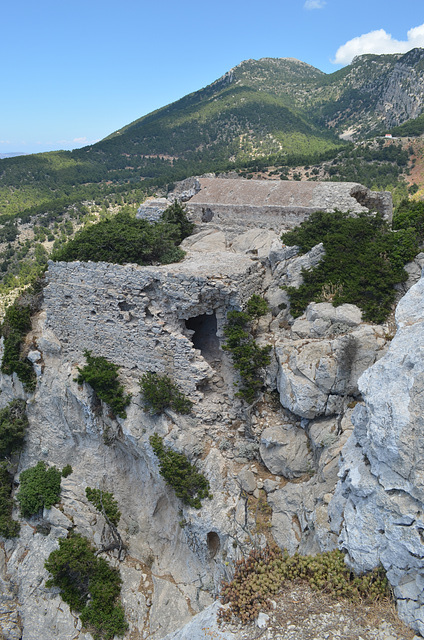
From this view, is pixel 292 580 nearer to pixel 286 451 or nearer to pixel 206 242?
pixel 286 451

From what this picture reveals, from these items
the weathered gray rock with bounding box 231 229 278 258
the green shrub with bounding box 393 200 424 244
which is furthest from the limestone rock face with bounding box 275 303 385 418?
the weathered gray rock with bounding box 231 229 278 258

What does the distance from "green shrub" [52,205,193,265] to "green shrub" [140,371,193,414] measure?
4304mm

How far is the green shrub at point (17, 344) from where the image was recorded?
15062 millimetres

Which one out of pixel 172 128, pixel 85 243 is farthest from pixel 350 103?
pixel 85 243

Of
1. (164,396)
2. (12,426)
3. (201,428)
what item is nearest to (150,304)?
(164,396)

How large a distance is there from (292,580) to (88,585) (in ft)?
25.0

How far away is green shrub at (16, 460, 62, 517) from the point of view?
44.0ft

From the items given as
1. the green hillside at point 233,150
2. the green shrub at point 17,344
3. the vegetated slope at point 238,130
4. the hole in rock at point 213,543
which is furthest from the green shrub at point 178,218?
the vegetated slope at point 238,130

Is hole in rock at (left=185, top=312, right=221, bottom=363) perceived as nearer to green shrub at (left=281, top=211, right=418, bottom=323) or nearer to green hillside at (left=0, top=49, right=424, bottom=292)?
green shrub at (left=281, top=211, right=418, bottom=323)

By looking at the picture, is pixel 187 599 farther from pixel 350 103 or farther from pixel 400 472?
pixel 350 103

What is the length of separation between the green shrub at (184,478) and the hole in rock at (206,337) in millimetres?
3187

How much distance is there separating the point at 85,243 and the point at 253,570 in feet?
38.4

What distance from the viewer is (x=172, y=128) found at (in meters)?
68.1

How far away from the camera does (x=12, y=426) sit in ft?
48.2
